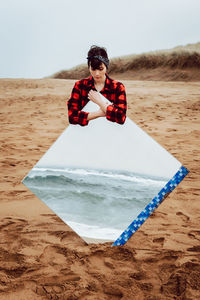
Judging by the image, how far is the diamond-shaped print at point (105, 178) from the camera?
192cm

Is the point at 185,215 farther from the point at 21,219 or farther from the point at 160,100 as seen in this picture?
the point at 160,100

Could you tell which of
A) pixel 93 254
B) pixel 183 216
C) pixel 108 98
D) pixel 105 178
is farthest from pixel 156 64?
pixel 93 254

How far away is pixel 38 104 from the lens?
32.2 ft

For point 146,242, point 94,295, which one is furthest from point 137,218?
point 94,295

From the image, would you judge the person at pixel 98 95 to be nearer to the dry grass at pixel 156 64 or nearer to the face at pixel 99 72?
the face at pixel 99 72

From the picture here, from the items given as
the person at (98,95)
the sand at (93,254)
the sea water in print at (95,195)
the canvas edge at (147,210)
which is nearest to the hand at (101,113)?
the person at (98,95)

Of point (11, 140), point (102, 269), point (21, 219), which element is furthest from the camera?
point (11, 140)

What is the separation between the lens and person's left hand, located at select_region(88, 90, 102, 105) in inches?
75.3

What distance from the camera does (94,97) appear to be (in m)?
1.93

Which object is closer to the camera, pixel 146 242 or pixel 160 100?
pixel 146 242

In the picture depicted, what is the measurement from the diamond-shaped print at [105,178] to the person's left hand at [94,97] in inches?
1.6

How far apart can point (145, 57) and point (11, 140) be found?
1954cm

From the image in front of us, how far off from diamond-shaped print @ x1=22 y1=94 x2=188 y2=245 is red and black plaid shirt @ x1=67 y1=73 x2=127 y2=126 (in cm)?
6

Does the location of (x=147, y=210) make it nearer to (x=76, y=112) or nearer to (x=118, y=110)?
(x=118, y=110)
